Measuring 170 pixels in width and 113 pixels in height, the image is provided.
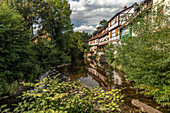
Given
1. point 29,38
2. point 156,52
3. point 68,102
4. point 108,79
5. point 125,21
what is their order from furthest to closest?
point 125,21 → point 108,79 → point 29,38 → point 156,52 → point 68,102

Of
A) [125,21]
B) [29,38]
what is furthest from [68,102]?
[125,21]

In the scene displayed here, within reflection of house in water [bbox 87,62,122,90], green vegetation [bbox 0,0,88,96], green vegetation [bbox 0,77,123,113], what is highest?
green vegetation [bbox 0,0,88,96]

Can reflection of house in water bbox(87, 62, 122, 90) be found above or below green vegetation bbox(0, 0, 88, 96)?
below

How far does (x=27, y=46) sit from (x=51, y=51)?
7.67 metres

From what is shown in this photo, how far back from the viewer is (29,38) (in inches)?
436

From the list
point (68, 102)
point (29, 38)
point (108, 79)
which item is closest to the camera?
point (68, 102)

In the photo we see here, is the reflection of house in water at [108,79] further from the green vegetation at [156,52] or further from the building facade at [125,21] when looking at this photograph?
the green vegetation at [156,52]

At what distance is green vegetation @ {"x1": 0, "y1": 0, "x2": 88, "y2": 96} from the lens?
873 centimetres

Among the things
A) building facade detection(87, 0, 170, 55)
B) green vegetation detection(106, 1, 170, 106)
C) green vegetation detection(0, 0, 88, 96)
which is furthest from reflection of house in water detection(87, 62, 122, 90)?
green vegetation detection(0, 0, 88, 96)

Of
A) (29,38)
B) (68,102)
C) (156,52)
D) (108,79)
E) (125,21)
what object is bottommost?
(108,79)

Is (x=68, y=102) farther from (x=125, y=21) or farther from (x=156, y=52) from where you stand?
(x=125, y=21)

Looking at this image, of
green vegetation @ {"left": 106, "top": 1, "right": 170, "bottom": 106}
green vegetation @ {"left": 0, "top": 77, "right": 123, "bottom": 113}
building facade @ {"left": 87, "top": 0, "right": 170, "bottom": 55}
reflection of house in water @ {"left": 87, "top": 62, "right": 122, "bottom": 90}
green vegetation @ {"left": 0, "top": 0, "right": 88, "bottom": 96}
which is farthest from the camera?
reflection of house in water @ {"left": 87, "top": 62, "right": 122, "bottom": 90}

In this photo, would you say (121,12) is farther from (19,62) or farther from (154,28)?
(19,62)

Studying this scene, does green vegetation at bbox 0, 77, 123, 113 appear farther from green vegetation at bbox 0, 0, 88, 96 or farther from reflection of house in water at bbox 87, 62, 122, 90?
reflection of house in water at bbox 87, 62, 122, 90
